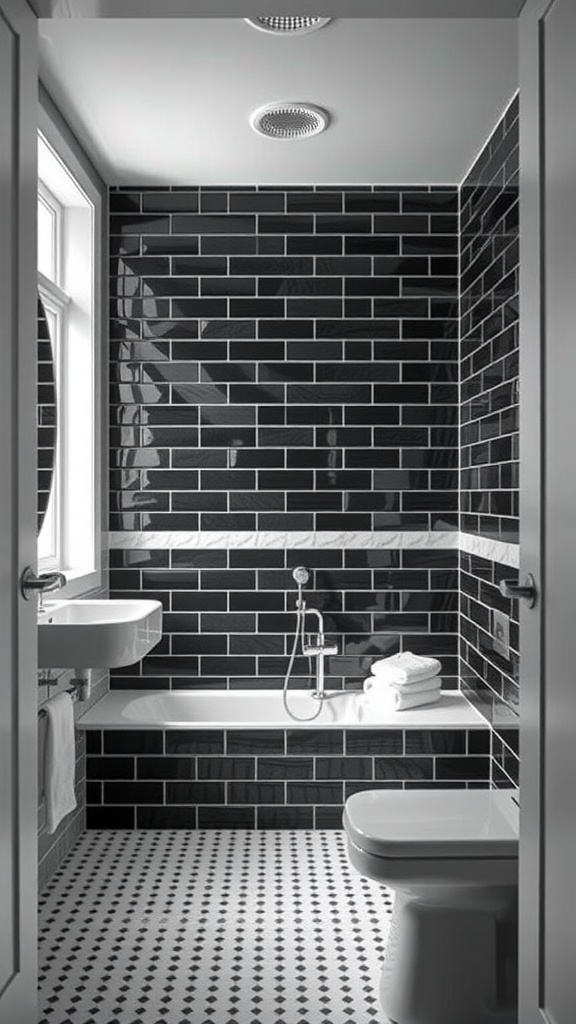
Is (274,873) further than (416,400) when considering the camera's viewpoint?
No

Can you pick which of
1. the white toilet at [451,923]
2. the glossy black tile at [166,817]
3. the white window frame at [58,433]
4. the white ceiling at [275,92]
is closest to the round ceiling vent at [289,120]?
the white ceiling at [275,92]

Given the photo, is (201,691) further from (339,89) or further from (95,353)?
(339,89)

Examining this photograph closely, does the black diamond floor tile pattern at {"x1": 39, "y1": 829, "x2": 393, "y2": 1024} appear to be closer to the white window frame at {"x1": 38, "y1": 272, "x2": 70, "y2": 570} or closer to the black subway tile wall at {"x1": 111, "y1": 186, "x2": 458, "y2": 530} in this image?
the white window frame at {"x1": 38, "y1": 272, "x2": 70, "y2": 570}

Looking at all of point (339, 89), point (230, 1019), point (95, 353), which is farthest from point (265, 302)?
point (230, 1019)

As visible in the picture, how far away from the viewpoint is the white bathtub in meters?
3.97

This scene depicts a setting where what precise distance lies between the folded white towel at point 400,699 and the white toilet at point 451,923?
1.61m

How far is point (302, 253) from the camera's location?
450cm

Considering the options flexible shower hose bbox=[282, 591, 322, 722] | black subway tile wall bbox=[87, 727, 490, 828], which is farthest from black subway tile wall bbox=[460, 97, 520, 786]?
flexible shower hose bbox=[282, 591, 322, 722]

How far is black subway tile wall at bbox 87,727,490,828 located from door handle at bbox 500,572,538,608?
224 centimetres

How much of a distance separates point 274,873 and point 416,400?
7.36 feet

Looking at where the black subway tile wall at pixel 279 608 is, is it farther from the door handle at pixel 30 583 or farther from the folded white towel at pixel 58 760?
the door handle at pixel 30 583

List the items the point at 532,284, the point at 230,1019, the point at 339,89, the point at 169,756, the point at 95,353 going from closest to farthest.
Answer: the point at 532,284
the point at 230,1019
the point at 339,89
the point at 169,756
the point at 95,353

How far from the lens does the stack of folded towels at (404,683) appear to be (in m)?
4.15

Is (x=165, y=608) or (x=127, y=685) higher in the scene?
(x=165, y=608)
